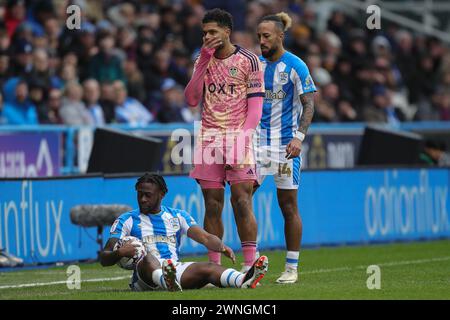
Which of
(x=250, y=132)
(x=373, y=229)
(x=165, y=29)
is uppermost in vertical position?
(x=165, y=29)

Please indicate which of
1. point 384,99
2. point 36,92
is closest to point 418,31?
point 384,99

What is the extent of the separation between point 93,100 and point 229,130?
26.9 feet

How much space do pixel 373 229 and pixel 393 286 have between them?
25.4ft

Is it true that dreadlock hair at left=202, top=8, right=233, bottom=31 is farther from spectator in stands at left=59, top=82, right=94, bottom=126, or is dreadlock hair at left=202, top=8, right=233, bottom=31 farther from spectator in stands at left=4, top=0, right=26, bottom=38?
spectator in stands at left=4, top=0, right=26, bottom=38

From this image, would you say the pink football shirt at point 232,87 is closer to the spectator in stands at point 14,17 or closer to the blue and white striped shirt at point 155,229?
the blue and white striped shirt at point 155,229

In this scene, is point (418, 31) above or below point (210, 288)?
above

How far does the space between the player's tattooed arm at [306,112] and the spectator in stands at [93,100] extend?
25.9ft

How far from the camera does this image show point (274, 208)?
18266 millimetres

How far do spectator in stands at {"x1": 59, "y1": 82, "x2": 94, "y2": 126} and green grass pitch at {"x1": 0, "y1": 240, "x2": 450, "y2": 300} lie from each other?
3.82 m

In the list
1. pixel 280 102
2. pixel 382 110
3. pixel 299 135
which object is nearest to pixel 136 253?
pixel 299 135

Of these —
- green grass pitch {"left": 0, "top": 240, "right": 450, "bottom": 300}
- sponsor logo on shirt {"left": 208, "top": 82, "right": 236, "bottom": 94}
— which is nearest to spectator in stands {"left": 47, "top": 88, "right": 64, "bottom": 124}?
green grass pitch {"left": 0, "top": 240, "right": 450, "bottom": 300}

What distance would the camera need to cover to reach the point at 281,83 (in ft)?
40.4

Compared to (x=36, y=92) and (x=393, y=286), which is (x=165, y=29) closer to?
(x=36, y=92)

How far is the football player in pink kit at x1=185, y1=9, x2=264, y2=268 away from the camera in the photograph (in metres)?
11.7
